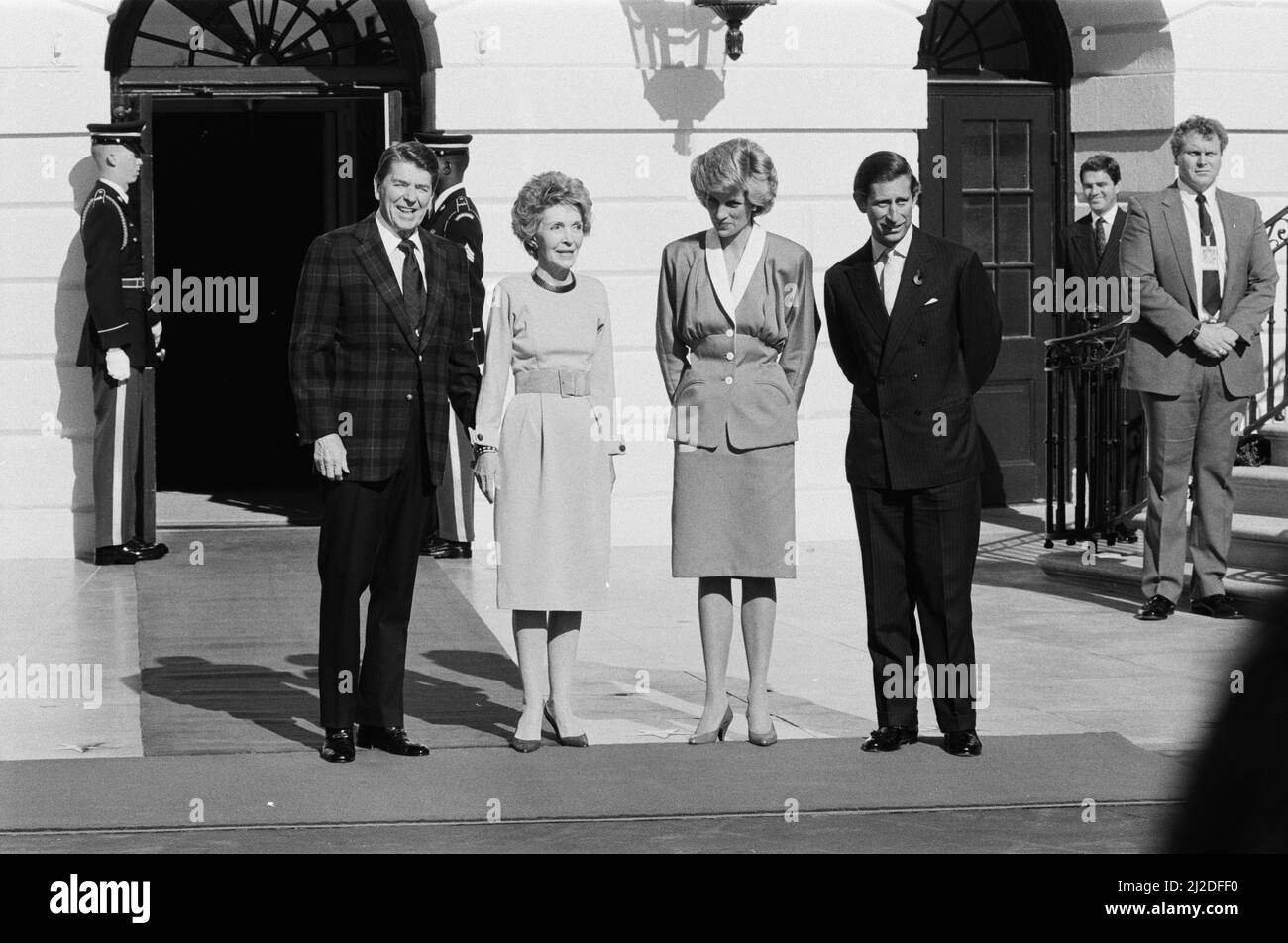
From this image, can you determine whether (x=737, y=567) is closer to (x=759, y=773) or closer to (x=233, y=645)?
(x=759, y=773)

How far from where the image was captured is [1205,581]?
8734 mm

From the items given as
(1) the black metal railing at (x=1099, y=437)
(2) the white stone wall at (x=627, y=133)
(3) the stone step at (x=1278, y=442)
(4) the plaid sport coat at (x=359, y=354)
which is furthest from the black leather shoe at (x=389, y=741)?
(3) the stone step at (x=1278, y=442)

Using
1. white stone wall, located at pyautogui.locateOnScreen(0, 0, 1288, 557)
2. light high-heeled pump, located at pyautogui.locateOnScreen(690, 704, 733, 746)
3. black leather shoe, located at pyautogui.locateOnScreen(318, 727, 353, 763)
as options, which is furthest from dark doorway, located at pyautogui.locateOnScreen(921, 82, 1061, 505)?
black leather shoe, located at pyautogui.locateOnScreen(318, 727, 353, 763)

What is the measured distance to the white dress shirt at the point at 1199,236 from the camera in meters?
8.71

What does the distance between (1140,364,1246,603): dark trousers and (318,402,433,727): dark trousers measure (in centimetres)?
400

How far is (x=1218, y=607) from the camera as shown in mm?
8711

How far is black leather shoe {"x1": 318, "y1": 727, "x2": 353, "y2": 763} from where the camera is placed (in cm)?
596

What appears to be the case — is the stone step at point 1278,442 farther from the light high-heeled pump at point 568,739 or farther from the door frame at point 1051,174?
the light high-heeled pump at point 568,739

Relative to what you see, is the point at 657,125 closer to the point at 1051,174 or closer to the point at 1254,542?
the point at 1051,174

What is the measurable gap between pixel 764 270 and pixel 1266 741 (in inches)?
208

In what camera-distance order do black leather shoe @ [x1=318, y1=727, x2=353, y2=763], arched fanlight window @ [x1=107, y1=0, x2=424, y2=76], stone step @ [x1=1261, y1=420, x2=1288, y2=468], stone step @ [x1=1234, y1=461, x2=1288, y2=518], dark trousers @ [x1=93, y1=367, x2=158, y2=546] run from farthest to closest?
1. arched fanlight window @ [x1=107, y1=0, x2=424, y2=76]
2. dark trousers @ [x1=93, y1=367, x2=158, y2=546]
3. stone step @ [x1=1261, y1=420, x2=1288, y2=468]
4. stone step @ [x1=1234, y1=461, x2=1288, y2=518]
5. black leather shoe @ [x1=318, y1=727, x2=353, y2=763]

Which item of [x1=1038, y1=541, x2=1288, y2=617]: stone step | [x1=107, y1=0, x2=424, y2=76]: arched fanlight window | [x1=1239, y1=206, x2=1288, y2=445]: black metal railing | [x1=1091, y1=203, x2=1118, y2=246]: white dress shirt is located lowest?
[x1=1038, y1=541, x2=1288, y2=617]: stone step

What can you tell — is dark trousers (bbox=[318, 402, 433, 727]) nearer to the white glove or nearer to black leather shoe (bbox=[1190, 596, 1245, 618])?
black leather shoe (bbox=[1190, 596, 1245, 618])
